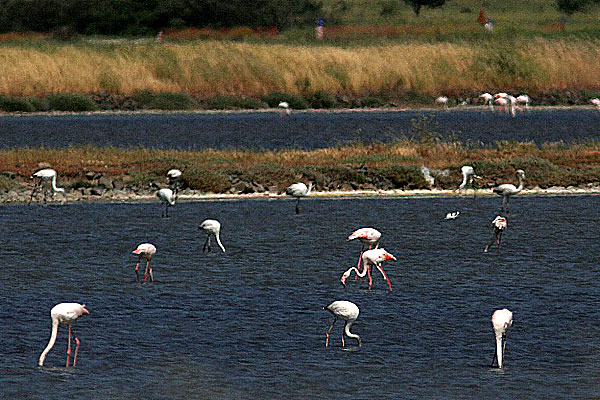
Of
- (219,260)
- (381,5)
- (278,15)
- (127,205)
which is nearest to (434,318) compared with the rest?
(219,260)

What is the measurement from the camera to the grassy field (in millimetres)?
37531

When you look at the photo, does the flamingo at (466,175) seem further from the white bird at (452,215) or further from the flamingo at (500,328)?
the flamingo at (500,328)

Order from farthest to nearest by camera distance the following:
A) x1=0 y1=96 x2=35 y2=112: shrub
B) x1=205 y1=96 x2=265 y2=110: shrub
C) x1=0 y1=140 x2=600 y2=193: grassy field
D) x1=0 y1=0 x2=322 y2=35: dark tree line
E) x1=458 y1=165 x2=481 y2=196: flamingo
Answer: x1=0 y1=0 x2=322 y2=35: dark tree line < x1=205 y1=96 x2=265 y2=110: shrub < x1=0 y1=96 x2=35 y2=112: shrub < x1=0 y1=140 x2=600 y2=193: grassy field < x1=458 y1=165 x2=481 y2=196: flamingo

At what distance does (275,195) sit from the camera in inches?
1453

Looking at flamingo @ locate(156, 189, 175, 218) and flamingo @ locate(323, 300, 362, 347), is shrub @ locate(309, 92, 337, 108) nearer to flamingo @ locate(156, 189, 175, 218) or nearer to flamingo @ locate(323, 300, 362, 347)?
flamingo @ locate(156, 189, 175, 218)

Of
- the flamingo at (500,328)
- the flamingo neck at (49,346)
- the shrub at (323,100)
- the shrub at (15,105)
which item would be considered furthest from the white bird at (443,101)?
the flamingo neck at (49,346)

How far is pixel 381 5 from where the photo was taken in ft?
441

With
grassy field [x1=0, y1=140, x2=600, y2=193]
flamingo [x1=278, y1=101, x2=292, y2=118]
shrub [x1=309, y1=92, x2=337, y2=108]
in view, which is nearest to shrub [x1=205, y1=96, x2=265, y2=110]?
flamingo [x1=278, y1=101, x2=292, y2=118]

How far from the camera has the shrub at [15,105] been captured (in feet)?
229

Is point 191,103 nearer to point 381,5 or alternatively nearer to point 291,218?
point 291,218

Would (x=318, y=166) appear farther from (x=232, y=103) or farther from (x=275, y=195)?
(x=232, y=103)

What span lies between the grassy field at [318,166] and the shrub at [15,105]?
2879 cm

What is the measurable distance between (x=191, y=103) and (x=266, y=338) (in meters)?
56.6

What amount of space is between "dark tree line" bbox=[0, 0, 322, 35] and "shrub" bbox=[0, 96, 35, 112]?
32479mm
